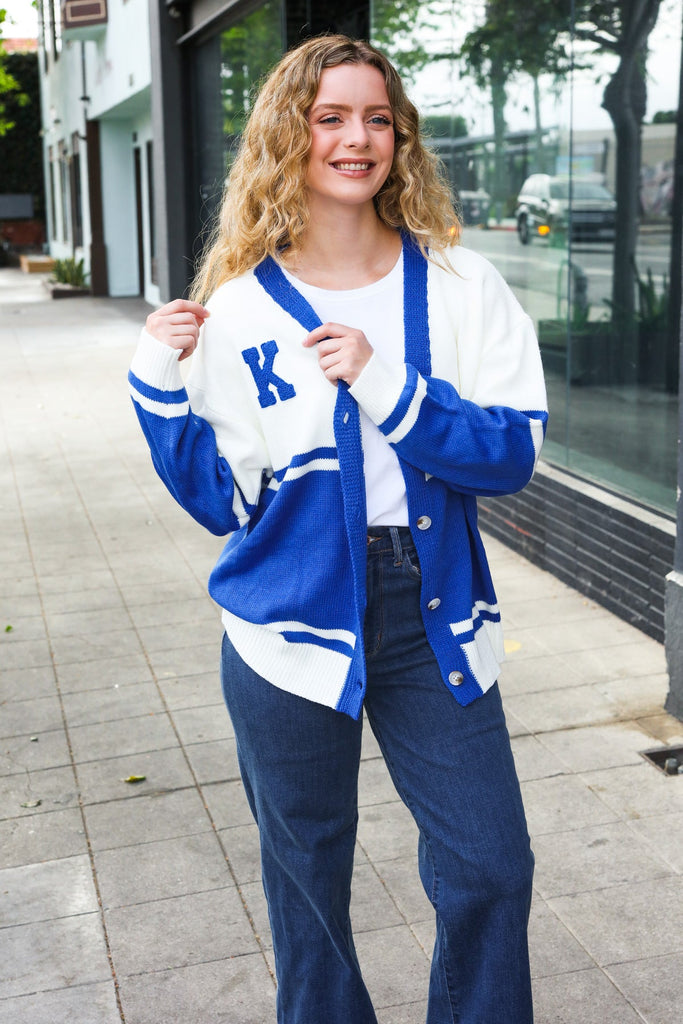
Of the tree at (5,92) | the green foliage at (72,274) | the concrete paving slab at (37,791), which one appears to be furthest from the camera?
the tree at (5,92)

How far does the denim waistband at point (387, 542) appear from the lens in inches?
87.0

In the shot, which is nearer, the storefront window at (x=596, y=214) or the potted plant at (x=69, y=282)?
the storefront window at (x=596, y=214)

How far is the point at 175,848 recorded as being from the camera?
12.4 feet

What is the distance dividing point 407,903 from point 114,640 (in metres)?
2.60

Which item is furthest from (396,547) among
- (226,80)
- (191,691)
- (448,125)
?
(226,80)

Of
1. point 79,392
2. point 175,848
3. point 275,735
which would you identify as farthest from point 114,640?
point 79,392

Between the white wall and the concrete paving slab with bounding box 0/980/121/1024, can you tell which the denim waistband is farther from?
the white wall

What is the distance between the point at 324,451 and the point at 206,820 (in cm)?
209

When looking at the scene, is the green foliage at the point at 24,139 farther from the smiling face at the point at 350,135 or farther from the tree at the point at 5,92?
the smiling face at the point at 350,135

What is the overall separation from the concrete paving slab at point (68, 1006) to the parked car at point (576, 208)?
4797mm

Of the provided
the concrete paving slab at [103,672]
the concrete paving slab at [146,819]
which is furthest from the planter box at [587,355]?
the concrete paving slab at [146,819]

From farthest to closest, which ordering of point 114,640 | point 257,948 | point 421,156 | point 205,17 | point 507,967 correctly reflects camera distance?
point 205,17 → point 114,640 → point 257,948 → point 421,156 → point 507,967

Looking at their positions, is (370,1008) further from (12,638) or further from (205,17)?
(205,17)

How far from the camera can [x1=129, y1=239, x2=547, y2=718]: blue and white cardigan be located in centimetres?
217
